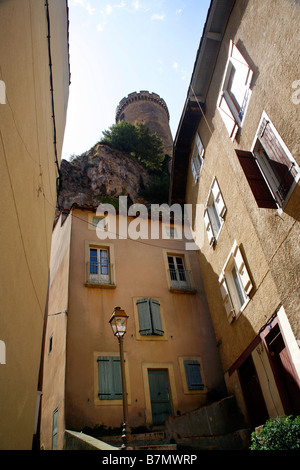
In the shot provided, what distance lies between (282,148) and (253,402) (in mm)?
6268

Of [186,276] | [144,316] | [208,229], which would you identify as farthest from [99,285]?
[208,229]

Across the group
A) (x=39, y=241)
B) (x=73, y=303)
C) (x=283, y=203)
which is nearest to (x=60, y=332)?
(x=73, y=303)

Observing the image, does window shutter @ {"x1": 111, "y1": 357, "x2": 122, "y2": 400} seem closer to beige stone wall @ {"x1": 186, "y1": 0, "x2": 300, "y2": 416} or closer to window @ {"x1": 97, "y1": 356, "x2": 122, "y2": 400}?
window @ {"x1": 97, "y1": 356, "x2": 122, "y2": 400}

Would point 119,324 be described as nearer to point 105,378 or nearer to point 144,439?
point 105,378

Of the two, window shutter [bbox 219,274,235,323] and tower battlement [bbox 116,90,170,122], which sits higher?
tower battlement [bbox 116,90,170,122]

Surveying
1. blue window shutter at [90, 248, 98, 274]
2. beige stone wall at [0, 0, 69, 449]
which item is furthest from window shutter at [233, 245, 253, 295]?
blue window shutter at [90, 248, 98, 274]

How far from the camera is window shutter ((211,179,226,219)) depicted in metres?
9.47

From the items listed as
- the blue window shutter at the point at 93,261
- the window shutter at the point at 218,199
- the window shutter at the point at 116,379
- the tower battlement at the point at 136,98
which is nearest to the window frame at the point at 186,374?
the window shutter at the point at 116,379

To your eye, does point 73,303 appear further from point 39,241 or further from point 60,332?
point 39,241

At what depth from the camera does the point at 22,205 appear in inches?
193

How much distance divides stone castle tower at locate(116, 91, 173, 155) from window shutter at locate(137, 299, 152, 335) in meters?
32.2

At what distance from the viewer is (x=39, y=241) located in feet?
21.0

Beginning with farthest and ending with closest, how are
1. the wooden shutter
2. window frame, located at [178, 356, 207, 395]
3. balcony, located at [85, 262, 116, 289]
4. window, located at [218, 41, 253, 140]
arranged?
balcony, located at [85, 262, 116, 289], window frame, located at [178, 356, 207, 395], window, located at [218, 41, 253, 140], the wooden shutter

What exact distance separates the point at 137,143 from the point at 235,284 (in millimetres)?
23832
